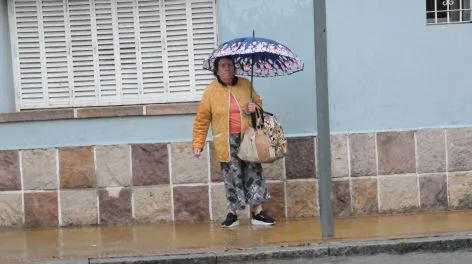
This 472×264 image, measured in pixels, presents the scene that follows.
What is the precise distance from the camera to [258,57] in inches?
298

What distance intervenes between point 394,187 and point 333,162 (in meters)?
0.74

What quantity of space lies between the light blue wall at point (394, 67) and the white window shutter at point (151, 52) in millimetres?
1868

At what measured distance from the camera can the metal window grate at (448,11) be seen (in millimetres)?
8258

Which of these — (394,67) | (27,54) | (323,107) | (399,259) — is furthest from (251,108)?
(27,54)

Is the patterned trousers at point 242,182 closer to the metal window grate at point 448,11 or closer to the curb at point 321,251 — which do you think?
the curb at point 321,251

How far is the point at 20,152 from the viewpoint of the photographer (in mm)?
7973

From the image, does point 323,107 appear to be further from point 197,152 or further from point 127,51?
point 127,51

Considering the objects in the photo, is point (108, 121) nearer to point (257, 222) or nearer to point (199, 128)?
point (199, 128)

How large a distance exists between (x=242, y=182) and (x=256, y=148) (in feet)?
1.67

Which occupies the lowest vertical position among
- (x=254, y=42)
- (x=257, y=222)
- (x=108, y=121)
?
(x=257, y=222)

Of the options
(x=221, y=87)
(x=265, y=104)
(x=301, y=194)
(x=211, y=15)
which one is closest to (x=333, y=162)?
Answer: (x=301, y=194)

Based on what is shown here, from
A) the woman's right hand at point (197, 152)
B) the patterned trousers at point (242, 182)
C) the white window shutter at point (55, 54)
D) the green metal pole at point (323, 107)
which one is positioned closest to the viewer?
the green metal pole at point (323, 107)

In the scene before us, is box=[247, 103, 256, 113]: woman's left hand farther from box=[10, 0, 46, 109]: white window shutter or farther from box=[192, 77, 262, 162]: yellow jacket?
box=[10, 0, 46, 109]: white window shutter

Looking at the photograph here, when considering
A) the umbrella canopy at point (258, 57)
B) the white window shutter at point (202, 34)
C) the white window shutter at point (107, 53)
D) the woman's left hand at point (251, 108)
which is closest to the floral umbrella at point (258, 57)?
the umbrella canopy at point (258, 57)
